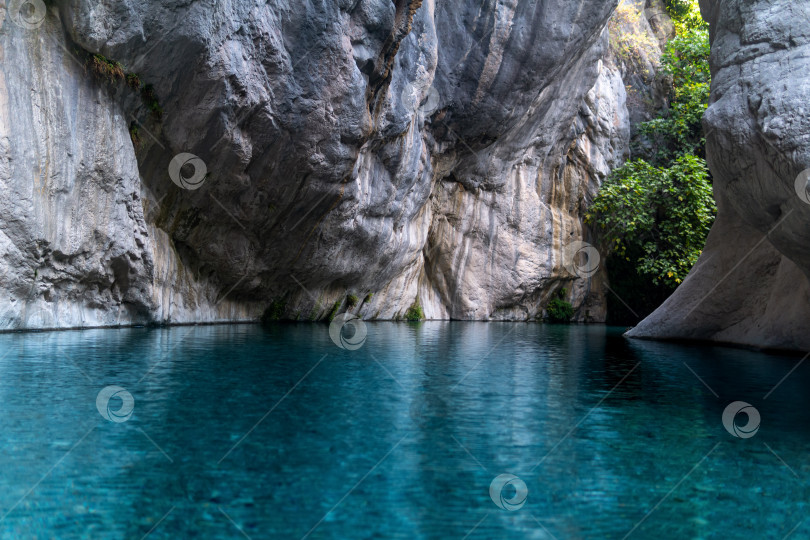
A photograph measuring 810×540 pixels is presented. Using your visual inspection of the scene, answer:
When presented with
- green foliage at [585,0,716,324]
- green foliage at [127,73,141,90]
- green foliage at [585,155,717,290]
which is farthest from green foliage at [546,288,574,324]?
green foliage at [127,73,141,90]

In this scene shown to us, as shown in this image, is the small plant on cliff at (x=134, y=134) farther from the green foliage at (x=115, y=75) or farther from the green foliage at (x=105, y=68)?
the green foliage at (x=105, y=68)

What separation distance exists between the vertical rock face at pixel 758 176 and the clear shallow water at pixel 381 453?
13.8 ft

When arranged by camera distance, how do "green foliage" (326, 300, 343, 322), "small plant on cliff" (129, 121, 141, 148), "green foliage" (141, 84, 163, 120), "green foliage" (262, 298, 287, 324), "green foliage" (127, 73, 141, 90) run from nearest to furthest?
1. "green foliage" (127, 73, 141, 90)
2. "green foliage" (141, 84, 163, 120)
3. "small plant on cliff" (129, 121, 141, 148)
4. "green foliage" (262, 298, 287, 324)
5. "green foliage" (326, 300, 343, 322)

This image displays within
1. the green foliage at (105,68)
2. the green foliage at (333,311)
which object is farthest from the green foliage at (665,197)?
A: the green foliage at (105,68)

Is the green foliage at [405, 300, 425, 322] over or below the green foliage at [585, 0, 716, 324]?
below

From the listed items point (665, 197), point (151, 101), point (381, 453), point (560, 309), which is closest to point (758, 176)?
point (381, 453)

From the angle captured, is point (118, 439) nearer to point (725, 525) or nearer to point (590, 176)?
point (725, 525)

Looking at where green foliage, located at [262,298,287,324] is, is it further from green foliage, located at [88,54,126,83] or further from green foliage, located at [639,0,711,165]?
green foliage, located at [639,0,711,165]

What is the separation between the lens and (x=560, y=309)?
32.9 m

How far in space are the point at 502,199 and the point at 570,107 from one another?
5.01 metres

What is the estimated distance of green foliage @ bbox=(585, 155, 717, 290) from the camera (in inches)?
1107

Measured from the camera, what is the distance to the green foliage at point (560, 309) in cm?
3291

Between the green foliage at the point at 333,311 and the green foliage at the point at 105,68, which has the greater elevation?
the green foliage at the point at 105,68

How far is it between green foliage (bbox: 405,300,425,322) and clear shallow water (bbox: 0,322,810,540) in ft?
63.1
